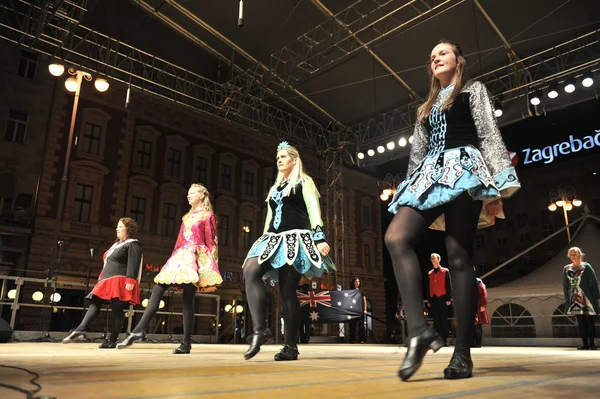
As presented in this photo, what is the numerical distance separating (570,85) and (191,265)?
12558 mm

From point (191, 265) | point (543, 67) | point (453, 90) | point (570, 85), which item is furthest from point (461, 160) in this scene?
point (543, 67)

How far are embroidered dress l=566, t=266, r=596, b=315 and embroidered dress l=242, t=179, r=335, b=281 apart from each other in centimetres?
625

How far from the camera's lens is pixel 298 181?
12.7 feet

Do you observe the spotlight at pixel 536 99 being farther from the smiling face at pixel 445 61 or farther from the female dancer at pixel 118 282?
the smiling face at pixel 445 61

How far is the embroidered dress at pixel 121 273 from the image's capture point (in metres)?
5.64

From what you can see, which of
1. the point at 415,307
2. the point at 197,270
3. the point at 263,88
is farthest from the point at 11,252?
the point at 415,307

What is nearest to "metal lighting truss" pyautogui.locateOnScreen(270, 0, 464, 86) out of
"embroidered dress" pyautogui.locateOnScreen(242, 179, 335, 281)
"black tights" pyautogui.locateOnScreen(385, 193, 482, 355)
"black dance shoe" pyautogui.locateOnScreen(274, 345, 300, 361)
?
"embroidered dress" pyautogui.locateOnScreen(242, 179, 335, 281)

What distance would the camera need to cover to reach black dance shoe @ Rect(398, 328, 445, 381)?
1731mm

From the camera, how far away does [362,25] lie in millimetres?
13836

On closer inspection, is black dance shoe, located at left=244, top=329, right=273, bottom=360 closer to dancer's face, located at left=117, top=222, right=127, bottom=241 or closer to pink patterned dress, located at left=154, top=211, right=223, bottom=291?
pink patterned dress, located at left=154, top=211, right=223, bottom=291

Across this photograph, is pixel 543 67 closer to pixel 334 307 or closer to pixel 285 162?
pixel 334 307

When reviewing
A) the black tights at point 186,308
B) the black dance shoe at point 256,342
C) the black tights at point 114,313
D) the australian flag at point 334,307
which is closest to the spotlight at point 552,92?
the australian flag at point 334,307

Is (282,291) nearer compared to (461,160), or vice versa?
(461,160)

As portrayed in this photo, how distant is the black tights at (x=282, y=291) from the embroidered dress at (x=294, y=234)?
65 mm
